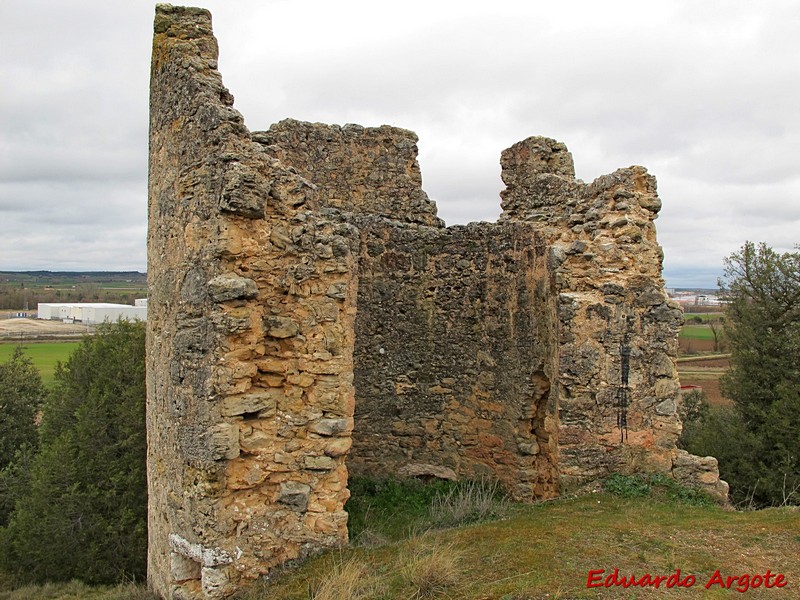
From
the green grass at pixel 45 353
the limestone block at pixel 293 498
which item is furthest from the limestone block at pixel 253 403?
the green grass at pixel 45 353

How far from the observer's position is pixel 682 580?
4.52 m

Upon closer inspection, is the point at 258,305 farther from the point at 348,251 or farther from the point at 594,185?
the point at 594,185

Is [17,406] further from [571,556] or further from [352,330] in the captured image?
[571,556]

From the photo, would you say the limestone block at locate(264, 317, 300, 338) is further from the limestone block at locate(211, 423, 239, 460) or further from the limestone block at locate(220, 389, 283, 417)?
the limestone block at locate(211, 423, 239, 460)

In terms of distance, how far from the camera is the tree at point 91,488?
12.4m

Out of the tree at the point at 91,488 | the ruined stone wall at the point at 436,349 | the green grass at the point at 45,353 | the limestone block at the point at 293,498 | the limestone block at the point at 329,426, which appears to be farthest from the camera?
the green grass at the point at 45,353

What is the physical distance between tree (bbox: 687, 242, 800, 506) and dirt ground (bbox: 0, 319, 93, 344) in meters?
46.5

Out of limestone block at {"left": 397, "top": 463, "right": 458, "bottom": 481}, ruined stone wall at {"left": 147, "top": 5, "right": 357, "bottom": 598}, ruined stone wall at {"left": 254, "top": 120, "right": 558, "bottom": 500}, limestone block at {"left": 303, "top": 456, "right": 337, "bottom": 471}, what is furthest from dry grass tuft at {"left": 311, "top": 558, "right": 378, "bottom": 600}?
limestone block at {"left": 397, "top": 463, "right": 458, "bottom": 481}

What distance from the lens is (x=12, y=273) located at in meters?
157

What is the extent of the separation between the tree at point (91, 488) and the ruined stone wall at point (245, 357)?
770 cm

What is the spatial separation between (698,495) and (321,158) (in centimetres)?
697

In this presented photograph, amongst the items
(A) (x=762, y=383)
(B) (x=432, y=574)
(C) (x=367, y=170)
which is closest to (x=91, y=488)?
(C) (x=367, y=170)

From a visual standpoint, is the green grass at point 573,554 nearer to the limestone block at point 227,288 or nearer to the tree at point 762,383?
the limestone block at point 227,288

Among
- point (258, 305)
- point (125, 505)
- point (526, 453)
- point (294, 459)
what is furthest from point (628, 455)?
point (125, 505)
